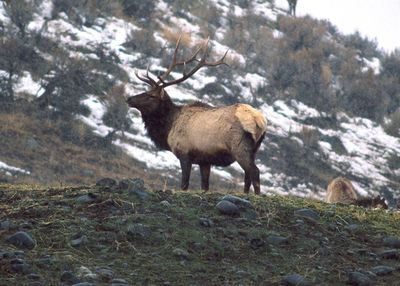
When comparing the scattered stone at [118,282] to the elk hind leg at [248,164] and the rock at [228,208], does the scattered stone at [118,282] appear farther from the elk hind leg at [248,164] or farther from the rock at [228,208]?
the elk hind leg at [248,164]

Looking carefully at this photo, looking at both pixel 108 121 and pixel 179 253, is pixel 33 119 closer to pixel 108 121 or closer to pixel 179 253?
Result: pixel 108 121

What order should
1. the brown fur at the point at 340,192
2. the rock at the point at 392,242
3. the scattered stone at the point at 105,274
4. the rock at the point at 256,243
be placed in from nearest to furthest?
the scattered stone at the point at 105,274
the rock at the point at 256,243
the rock at the point at 392,242
the brown fur at the point at 340,192

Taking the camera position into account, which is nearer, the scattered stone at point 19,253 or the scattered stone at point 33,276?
the scattered stone at point 33,276

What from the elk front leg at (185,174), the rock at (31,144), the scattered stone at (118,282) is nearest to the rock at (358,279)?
the scattered stone at (118,282)

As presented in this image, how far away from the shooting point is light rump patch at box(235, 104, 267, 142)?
9.61 m

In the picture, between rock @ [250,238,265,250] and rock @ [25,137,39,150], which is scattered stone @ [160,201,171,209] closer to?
rock @ [250,238,265,250]

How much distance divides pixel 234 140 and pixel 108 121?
61.0 feet

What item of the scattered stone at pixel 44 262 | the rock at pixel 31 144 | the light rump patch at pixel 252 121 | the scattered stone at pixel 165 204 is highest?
the light rump patch at pixel 252 121

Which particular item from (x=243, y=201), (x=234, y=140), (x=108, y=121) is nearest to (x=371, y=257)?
(x=243, y=201)

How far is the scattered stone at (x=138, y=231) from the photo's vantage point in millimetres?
5332

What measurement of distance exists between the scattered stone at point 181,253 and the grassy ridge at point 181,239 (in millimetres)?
13

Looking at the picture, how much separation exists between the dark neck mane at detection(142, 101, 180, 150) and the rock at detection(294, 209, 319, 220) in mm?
5153

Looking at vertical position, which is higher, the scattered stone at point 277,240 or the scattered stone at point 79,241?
the scattered stone at point 277,240

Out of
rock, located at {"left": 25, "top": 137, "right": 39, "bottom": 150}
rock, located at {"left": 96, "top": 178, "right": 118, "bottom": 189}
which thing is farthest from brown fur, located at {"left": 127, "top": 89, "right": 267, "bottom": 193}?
rock, located at {"left": 25, "top": 137, "right": 39, "bottom": 150}
